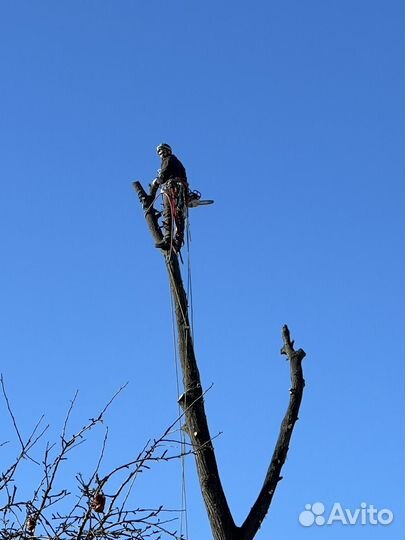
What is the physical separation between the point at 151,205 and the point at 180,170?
0.39m

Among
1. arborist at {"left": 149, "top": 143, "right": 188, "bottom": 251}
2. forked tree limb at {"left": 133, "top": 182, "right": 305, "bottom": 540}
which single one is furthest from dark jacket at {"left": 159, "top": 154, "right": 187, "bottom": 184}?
forked tree limb at {"left": 133, "top": 182, "right": 305, "bottom": 540}

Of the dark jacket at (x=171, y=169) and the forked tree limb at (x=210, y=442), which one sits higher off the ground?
the dark jacket at (x=171, y=169)

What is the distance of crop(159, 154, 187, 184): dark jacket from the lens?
705 cm

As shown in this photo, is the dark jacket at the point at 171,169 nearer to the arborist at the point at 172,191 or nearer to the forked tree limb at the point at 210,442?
the arborist at the point at 172,191

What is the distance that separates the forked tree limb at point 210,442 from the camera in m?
5.51

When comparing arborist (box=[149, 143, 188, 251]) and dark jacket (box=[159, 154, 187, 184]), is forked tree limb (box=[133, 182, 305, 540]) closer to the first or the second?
arborist (box=[149, 143, 188, 251])

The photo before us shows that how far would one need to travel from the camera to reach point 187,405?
19.3 feet

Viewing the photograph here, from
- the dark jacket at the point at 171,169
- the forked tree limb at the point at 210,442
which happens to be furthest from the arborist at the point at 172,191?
→ the forked tree limb at the point at 210,442

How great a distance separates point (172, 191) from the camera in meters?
6.96

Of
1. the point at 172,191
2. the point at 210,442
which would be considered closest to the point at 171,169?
the point at 172,191

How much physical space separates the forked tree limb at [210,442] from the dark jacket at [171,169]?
1.03 metres

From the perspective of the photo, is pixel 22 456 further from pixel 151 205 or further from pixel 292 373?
pixel 151 205

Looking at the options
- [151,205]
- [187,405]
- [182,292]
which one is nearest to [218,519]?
[187,405]

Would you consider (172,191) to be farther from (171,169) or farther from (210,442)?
(210,442)
